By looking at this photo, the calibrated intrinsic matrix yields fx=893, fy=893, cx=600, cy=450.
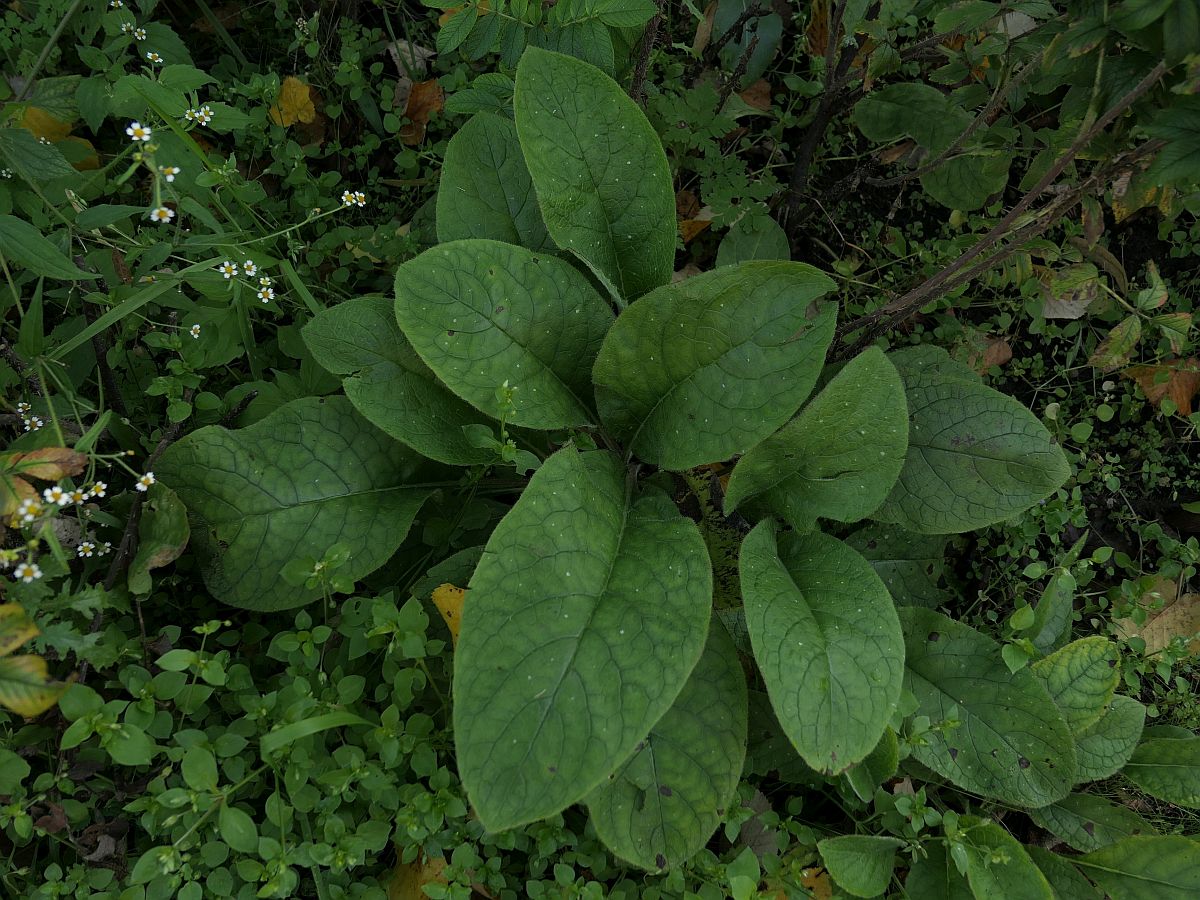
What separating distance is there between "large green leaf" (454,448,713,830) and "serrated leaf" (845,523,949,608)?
69 cm

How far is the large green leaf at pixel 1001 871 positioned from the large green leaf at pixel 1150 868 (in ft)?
0.82

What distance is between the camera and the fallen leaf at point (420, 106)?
2740mm

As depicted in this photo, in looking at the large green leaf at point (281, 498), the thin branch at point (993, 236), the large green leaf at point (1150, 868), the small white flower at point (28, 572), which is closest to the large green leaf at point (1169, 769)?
the large green leaf at point (1150, 868)

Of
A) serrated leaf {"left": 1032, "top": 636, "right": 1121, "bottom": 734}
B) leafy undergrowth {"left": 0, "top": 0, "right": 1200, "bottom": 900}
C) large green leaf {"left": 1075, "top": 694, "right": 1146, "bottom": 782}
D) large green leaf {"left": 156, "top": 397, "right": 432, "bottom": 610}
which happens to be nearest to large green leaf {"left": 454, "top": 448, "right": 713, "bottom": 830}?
leafy undergrowth {"left": 0, "top": 0, "right": 1200, "bottom": 900}

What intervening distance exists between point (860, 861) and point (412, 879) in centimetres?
92

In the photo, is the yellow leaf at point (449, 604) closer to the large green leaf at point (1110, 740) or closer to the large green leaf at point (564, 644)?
the large green leaf at point (564, 644)

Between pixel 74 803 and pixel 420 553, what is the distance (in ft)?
2.76

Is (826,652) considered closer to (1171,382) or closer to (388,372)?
(388,372)

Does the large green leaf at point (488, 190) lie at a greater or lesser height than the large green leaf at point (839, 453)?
greater

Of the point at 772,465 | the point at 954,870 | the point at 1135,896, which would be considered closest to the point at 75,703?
the point at 772,465

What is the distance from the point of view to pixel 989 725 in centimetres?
194

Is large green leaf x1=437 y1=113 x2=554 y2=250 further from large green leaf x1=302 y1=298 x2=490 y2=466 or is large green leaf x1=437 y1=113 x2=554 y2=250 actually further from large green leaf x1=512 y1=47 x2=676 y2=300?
large green leaf x1=302 y1=298 x2=490 y2=466

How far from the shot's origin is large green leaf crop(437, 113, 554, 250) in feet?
Answer: 6.72

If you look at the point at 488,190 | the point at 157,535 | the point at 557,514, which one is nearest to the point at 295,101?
the point at 488,190
